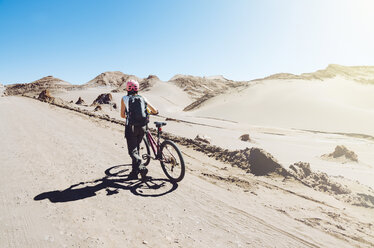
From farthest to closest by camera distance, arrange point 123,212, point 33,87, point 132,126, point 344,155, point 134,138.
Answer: point 33,87, point 344,155, point 134,138, point 132,126, point 123,212

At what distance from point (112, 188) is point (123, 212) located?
1060 mm

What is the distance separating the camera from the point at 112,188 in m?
4.84

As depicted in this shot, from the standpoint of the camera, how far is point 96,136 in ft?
33.0

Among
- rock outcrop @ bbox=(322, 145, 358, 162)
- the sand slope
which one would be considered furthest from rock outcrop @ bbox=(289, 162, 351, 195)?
the sand slope

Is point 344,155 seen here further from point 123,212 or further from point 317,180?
point 123,212

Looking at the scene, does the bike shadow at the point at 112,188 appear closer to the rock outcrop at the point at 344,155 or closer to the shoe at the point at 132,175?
the shoe at the point at 132,175

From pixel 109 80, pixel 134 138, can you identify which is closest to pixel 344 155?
pixel 134 138

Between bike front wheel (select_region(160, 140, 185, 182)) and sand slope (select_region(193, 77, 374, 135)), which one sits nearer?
bike front wheel (select_region(160, 140, 185, 182))

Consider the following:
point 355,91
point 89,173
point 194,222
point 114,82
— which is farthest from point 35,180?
point 114,82

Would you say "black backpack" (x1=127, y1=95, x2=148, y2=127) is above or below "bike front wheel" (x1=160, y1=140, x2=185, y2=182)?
above

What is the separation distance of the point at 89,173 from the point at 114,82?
147244 mm

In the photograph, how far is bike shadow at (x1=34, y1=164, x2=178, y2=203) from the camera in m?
4.38

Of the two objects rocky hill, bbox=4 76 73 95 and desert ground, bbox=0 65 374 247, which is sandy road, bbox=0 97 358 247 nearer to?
desert ground, bbox=0 65 374 247

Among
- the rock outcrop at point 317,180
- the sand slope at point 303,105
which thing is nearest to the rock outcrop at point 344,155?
the rock outcrop at point 317,180
